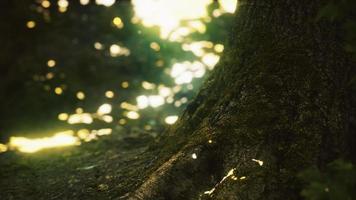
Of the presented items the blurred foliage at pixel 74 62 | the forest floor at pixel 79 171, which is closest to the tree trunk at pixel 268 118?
the forest floor at pixel 79 171

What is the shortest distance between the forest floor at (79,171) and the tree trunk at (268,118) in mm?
441

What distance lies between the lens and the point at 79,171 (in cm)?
489

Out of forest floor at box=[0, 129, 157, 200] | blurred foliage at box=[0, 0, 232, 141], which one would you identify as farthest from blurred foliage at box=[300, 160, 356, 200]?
blurred foliage at box=[0, 0, 232, 141]

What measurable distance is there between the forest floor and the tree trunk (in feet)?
1.45

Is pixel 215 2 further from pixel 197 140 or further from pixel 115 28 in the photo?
pixel 197 140

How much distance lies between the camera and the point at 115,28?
33.1 ft

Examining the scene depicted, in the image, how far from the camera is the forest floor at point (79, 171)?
13.6ft

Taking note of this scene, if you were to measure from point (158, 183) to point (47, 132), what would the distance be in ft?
14.4

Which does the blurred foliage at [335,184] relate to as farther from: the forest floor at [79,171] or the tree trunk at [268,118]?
the forest floor at [79,171]

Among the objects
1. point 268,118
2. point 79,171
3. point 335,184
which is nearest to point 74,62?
point 79,171

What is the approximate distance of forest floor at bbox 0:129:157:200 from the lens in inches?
163

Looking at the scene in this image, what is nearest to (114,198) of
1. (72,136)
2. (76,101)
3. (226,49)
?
(226,49)

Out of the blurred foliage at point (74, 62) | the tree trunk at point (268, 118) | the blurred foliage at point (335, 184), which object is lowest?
the blurred foliage at point (335, 184)

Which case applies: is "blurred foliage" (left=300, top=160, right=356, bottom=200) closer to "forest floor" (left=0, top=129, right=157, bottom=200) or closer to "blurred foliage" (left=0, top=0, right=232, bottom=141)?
"forest floor" (left=0, top=129, right=157, bottom=200)
